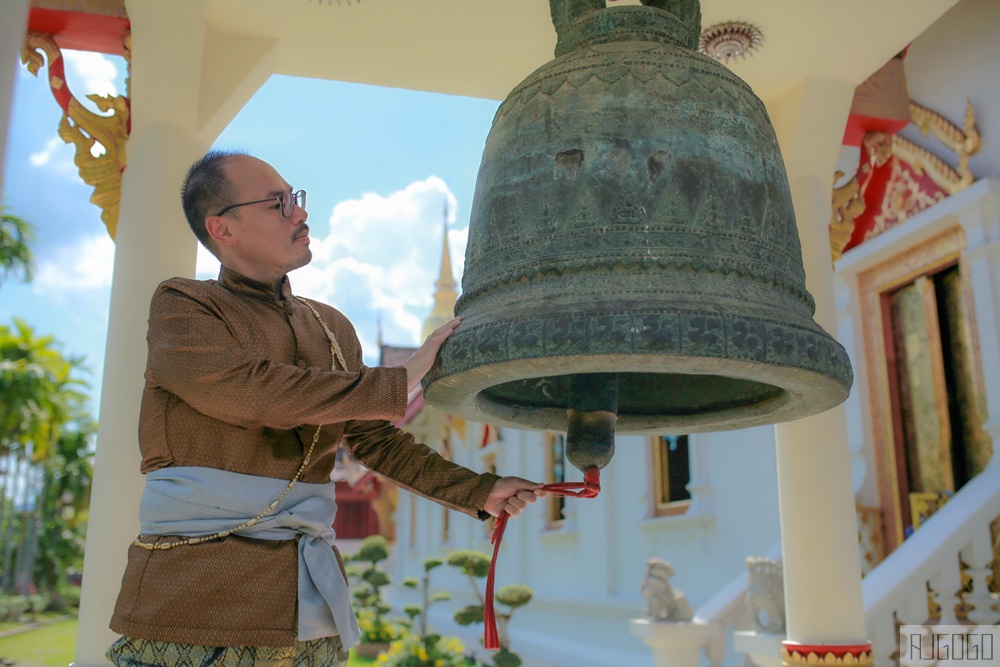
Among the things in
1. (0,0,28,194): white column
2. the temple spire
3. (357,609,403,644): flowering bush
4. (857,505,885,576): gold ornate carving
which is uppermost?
the temple spire

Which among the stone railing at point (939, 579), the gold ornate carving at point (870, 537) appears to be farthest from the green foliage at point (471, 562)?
the stone railing at point (939, 579)

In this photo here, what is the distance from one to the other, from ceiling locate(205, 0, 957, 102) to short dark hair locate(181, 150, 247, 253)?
2.02m

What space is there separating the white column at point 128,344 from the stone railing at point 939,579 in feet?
12.9

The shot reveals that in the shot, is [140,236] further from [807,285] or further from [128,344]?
[807,285]

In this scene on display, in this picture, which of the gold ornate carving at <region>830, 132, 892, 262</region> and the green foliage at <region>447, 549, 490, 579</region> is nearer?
the gold ornate carving at <region>830, 132, 892, 262</region>

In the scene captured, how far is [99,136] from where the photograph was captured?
3916 mm

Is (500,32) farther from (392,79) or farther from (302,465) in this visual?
(302,465)

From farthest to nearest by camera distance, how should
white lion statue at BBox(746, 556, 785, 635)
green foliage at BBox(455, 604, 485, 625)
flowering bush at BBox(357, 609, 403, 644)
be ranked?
1. flowering bush at BBox(357, 609, 403, 644)
2. green foliage at BBox(455, 604, 485, 625)
3. white lion statue at BBox(746, 556, 785, 635)

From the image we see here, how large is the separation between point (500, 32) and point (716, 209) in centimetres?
255

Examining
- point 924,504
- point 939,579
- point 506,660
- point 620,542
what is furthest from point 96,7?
point 620,542

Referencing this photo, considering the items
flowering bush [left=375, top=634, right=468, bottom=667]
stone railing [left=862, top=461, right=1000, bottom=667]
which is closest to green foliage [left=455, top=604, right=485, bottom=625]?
flowering bush [left=375, top=634, right=468, bottom=667]

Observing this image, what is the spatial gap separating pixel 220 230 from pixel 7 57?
87cm

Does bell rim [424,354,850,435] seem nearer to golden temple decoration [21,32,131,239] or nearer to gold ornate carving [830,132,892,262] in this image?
golden temple decoration [21,32,131,239]

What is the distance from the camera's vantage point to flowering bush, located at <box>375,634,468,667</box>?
10047 millimetres
